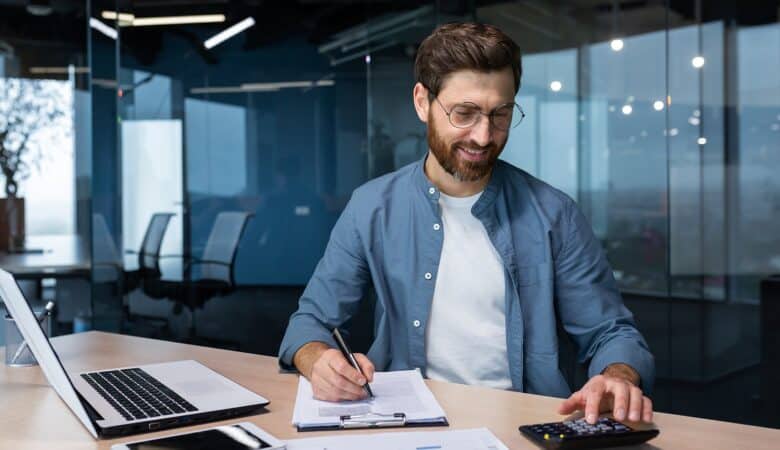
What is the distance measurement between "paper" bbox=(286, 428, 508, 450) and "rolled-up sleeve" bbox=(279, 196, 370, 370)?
0.55 m

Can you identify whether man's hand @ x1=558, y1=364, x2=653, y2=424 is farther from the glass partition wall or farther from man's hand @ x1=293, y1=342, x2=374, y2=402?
the glass partition wall

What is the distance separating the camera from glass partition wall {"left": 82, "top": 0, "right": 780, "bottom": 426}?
173 inches

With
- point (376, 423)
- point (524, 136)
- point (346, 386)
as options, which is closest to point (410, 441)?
point (376, 423)

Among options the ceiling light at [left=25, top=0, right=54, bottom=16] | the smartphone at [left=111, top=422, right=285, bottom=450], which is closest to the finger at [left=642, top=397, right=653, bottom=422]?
the smartphone at [left=111, top=422, right=285, bottom=450]

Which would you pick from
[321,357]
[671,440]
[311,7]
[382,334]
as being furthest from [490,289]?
[311,7]

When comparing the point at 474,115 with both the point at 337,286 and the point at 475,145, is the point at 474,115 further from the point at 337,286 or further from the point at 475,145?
the point at 337,286

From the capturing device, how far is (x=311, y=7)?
5.22m

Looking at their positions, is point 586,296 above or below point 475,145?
below

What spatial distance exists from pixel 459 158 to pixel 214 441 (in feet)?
2.96

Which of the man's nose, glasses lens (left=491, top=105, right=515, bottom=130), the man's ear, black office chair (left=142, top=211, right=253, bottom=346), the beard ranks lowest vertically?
black office chair (left=142, top=211, right=253, bottom=346)

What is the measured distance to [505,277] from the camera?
6.39 ft

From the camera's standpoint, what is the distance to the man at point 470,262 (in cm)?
188

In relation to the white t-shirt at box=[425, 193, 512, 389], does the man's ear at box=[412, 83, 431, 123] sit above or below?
above

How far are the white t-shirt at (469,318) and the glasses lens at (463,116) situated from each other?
0.27 m
